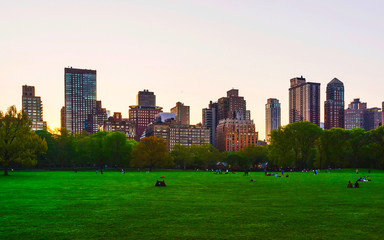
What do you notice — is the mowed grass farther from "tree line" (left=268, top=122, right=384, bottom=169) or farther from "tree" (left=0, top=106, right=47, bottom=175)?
"tree line" (left=268, top=122, right=384, bottom=169)

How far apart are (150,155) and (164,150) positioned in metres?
8.52

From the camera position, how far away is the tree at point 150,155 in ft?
445

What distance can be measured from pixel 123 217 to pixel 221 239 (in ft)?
24.1

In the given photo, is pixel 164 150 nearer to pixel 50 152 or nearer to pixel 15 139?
pixel 50 152

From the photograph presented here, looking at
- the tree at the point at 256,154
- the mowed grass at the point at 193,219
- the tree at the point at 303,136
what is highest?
the tree at the point at 303,136

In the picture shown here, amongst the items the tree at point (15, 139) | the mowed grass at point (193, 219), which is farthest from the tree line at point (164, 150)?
the mowed grass at point (193, 219)

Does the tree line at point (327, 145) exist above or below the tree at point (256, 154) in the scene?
above

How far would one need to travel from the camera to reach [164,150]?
14338cm

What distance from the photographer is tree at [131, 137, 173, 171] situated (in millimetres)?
135625

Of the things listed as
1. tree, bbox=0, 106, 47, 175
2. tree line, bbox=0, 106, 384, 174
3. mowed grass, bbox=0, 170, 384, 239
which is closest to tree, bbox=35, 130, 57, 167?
tree line, bbox=0, 106, 384, 174

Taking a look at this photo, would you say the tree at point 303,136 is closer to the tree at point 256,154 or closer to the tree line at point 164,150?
the tree line at point 164,150

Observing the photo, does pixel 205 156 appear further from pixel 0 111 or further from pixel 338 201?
pixel 338 201

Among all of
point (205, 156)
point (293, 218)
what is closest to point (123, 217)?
point (293, 218)

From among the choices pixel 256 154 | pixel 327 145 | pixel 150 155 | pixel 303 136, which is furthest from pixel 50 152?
pixel 327 145
